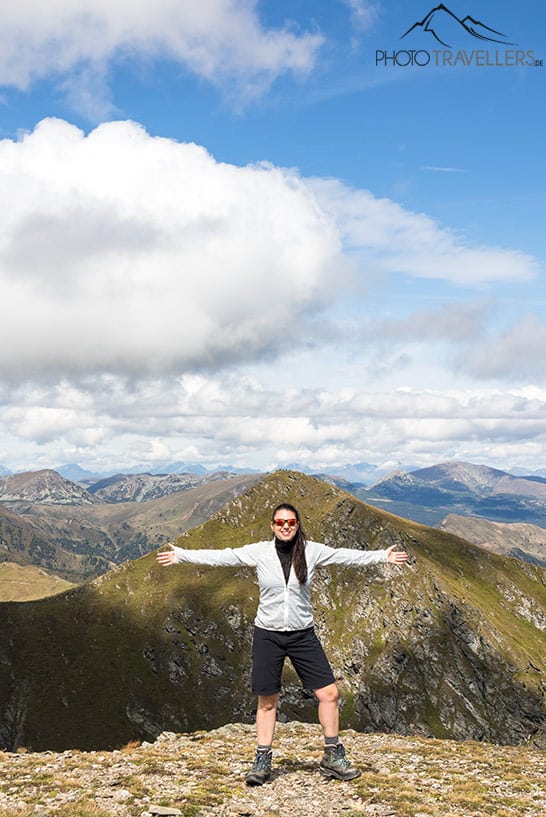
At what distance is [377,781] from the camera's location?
1527cm

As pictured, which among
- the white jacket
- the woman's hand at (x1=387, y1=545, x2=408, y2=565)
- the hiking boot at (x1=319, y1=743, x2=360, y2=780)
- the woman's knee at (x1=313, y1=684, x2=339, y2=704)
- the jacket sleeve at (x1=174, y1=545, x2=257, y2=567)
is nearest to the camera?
the white jacket

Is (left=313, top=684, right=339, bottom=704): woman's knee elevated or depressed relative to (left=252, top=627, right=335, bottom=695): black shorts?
depressed

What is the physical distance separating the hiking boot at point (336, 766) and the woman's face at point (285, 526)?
21.2 feet

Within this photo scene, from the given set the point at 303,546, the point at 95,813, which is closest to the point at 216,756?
the point at 95,813

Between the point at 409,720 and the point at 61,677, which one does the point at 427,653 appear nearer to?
the point at 409,720

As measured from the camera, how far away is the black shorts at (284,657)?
13.5 m

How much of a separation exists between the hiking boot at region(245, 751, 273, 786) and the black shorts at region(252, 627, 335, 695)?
7.71 feet

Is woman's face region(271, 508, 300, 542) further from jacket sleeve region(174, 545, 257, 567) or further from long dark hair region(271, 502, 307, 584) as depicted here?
jacket sleeve region(174, 545, 257, 567)

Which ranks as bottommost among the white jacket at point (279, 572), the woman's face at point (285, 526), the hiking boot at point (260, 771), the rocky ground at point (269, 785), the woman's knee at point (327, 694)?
the rocky ground at point (269, 785)

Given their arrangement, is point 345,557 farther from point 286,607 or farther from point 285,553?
point 286,607

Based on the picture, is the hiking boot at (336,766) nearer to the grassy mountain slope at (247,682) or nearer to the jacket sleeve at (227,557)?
the jacket sleeve at (227,557)

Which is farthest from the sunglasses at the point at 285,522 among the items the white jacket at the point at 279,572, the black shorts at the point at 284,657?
the black shorts at the point at 284,657

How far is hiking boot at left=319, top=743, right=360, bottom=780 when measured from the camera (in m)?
14.6

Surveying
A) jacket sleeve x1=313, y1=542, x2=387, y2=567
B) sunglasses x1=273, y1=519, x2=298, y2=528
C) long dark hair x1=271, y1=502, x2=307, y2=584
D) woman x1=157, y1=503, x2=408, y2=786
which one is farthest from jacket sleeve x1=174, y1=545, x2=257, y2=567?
jacket sleeve x1=313, y1=542, x2=387, y2=567
